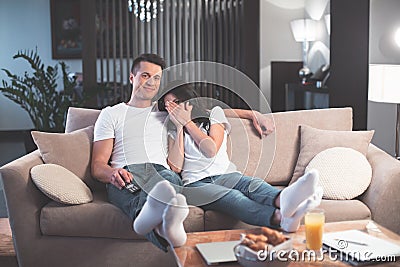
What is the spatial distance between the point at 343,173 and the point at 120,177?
108 centimetres

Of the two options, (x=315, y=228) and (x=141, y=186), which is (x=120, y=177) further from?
(x=315, y=228)

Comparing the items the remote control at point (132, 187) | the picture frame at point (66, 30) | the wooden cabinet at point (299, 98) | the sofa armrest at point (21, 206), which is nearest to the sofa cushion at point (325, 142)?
the remote control at point (132, 187)

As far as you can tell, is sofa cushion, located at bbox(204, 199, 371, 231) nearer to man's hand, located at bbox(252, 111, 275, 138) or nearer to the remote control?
the remote control

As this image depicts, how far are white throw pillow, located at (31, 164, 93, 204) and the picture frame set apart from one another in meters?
5.83

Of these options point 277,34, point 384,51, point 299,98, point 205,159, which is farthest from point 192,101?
point 277,34

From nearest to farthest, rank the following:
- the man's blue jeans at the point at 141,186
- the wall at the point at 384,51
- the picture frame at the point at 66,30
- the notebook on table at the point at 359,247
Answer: the notebook on table at the point at 359,247 < the man's blue jeans at the point at 141,186 < the wall at the point at 384,51 < the picture frame at the point at 66,30

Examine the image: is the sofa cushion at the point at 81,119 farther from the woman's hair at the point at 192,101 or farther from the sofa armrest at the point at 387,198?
the sofa armrest at the point at 387,198

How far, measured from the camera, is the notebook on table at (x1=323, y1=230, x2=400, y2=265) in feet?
6.82

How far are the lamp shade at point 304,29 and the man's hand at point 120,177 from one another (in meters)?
4.08

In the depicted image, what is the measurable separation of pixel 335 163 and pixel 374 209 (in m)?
0.31

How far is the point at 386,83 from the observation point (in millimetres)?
3709

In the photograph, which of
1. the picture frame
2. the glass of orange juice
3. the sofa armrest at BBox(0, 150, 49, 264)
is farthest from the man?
the picture frame

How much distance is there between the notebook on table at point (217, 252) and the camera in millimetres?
2103

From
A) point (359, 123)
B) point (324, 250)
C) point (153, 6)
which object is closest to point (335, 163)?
point (324, 250)
